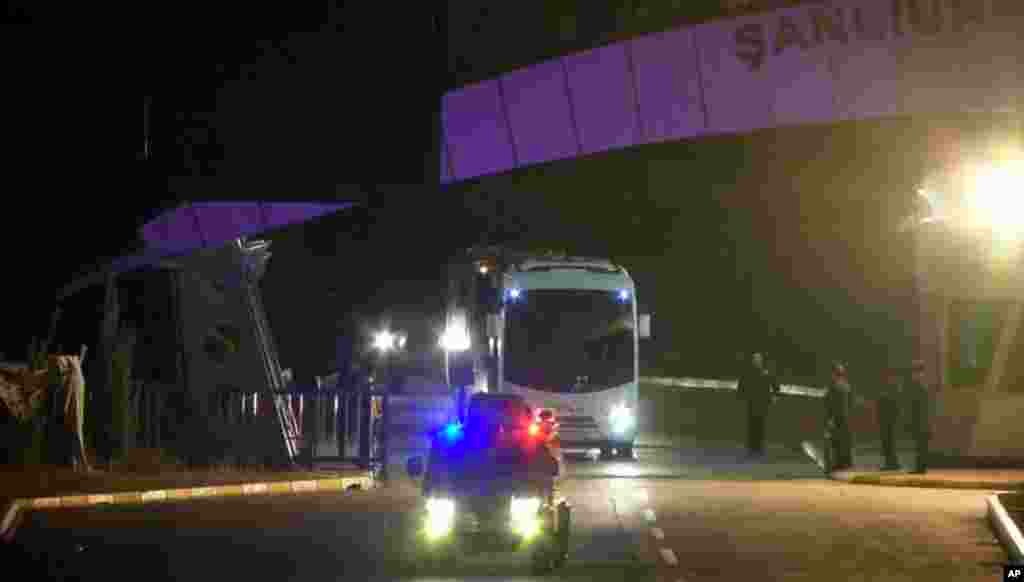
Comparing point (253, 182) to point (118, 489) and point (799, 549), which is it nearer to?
point (118, 489)

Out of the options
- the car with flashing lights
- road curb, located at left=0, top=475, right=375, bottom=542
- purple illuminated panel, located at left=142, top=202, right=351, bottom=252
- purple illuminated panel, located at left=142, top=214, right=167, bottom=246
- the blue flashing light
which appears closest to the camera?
the car with flashing lights

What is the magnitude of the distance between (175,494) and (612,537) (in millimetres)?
8399

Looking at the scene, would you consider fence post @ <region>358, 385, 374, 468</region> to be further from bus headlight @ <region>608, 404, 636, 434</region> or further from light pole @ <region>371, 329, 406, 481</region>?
bus headlight @ <region>608, 404, 636, 434</region>

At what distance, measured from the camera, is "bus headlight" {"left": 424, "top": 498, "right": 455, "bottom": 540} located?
58.0 ft

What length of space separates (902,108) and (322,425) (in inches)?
453

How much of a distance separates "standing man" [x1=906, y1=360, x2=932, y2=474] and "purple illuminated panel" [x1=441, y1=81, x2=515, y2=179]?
8820 millimetres

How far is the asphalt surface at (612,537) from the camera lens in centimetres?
1741

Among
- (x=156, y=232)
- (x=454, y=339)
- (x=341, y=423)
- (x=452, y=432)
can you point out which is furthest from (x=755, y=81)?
(x=454, y=339)

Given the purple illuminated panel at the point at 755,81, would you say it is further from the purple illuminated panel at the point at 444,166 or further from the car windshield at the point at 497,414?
the car windshield at the point at 497,414

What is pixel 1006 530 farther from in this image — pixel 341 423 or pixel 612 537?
pixel 341 423

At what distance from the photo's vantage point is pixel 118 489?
26219 millimetres

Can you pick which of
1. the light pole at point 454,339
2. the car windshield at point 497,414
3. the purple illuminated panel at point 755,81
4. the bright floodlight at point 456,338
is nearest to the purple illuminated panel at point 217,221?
the purple illuminated panel at point 755,81

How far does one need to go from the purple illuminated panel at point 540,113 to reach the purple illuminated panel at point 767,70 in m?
2.96

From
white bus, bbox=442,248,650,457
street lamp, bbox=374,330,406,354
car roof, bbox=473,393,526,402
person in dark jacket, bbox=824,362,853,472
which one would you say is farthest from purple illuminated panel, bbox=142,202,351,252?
street lamp, bbox=374,330,406,354
